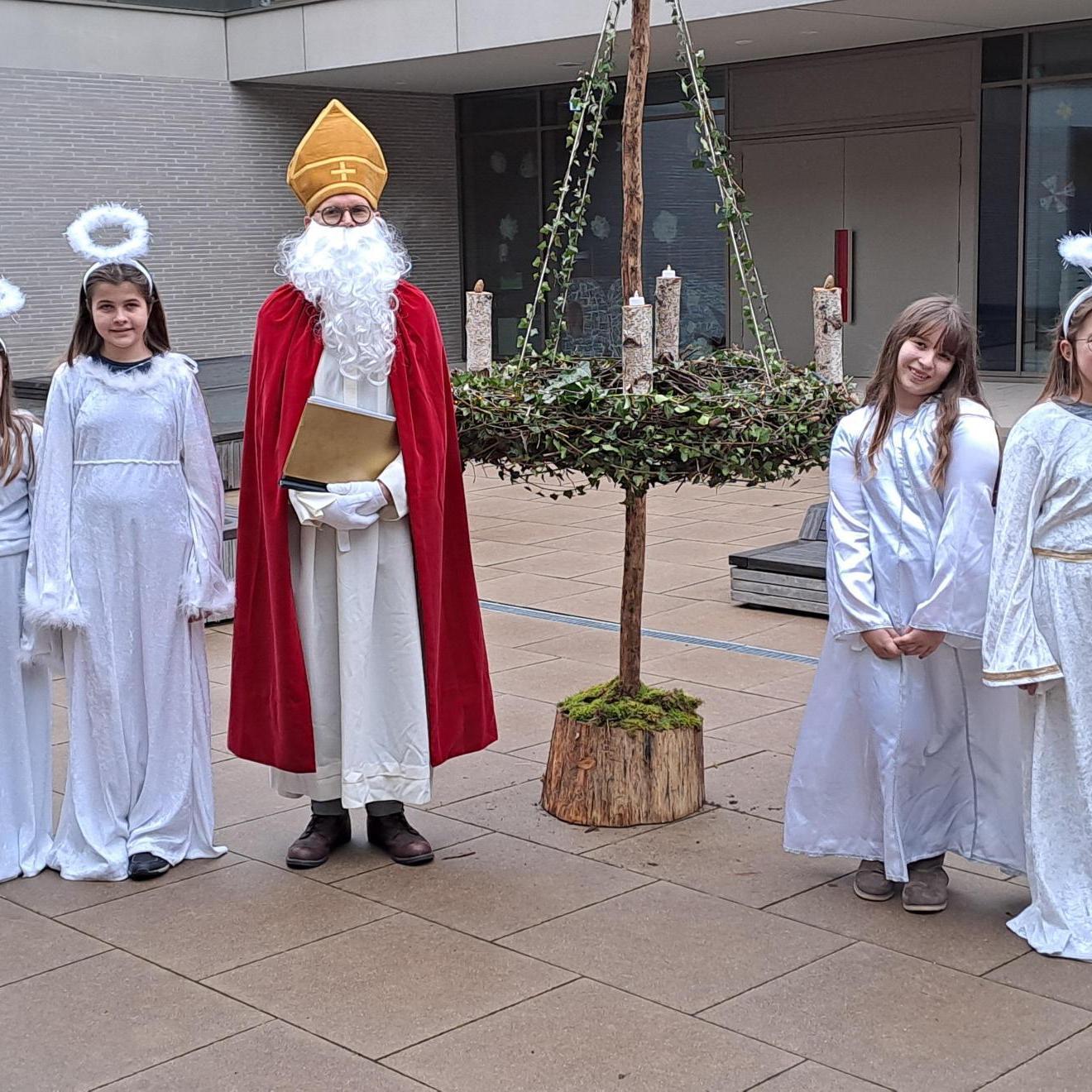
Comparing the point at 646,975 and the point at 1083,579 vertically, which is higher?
the point at 1083,579

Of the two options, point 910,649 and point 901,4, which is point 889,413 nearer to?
point 910,649

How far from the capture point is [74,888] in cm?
440

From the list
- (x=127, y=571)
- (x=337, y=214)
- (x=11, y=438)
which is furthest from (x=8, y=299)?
(x=337, y=214)

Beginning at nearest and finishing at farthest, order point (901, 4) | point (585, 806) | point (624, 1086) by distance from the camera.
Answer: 1. point (624, 1086)
2. point (585, 806)
3. point (901, 4)

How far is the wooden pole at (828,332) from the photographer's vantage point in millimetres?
4621

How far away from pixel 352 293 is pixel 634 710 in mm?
1563

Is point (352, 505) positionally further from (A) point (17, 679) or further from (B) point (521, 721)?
(B) point (521, 721)

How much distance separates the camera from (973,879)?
14.2 feet

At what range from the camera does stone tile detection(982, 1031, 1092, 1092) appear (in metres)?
3.13

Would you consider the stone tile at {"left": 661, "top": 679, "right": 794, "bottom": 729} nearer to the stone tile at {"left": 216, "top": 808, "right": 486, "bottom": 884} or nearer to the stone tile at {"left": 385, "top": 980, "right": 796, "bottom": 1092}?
the stone tile at {"left": 216, "top": 808, "right": 486, "bottom": 884}

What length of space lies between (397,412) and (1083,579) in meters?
1.90

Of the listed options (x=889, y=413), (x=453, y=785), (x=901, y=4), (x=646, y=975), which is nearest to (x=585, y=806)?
(x=453, y=785)

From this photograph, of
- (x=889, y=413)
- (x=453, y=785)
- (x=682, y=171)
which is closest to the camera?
(x=889, y=413)

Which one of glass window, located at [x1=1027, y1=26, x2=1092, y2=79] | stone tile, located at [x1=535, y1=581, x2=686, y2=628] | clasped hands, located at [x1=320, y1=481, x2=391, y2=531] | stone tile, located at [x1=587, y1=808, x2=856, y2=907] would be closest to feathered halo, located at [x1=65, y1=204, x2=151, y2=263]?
clasped hands, located at [x1=320, y1=481, x2=391, y2=531]
